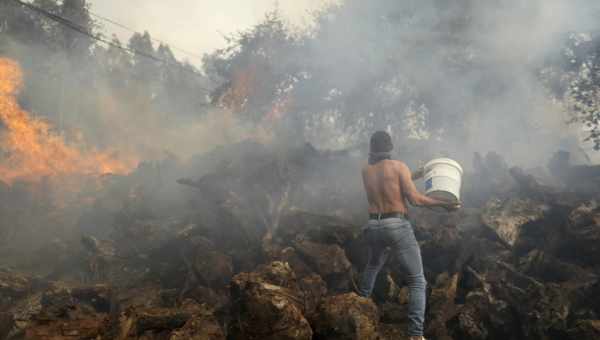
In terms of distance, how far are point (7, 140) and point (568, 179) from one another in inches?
914

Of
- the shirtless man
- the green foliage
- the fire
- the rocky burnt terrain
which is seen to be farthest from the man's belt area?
the green foliage

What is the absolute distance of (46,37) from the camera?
26641 mm

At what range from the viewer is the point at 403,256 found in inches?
147

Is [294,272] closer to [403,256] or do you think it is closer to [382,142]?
[403,256]

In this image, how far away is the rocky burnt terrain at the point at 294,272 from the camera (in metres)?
3.36

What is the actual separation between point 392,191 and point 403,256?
2.29 ft

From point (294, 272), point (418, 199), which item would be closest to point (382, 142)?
point (418, 199)

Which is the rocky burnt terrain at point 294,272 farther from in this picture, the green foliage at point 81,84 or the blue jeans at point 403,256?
the green foliage at point 81,84

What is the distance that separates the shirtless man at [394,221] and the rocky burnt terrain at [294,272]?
18.1 inches

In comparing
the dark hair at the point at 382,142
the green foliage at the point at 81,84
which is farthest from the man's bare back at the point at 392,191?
the green foliage at the point at 81,84

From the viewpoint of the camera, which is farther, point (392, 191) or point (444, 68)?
point (444, 68)

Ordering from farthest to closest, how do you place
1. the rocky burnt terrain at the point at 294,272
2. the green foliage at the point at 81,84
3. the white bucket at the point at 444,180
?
the green foliage at the point at 81,84 → the white bucket at the point at 444,180 → the rocky burnt terrain at the point at 294,272

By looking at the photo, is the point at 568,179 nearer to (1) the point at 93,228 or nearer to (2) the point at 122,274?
(2) the point at 122,274

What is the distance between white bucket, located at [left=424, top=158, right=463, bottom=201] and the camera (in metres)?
4.05
